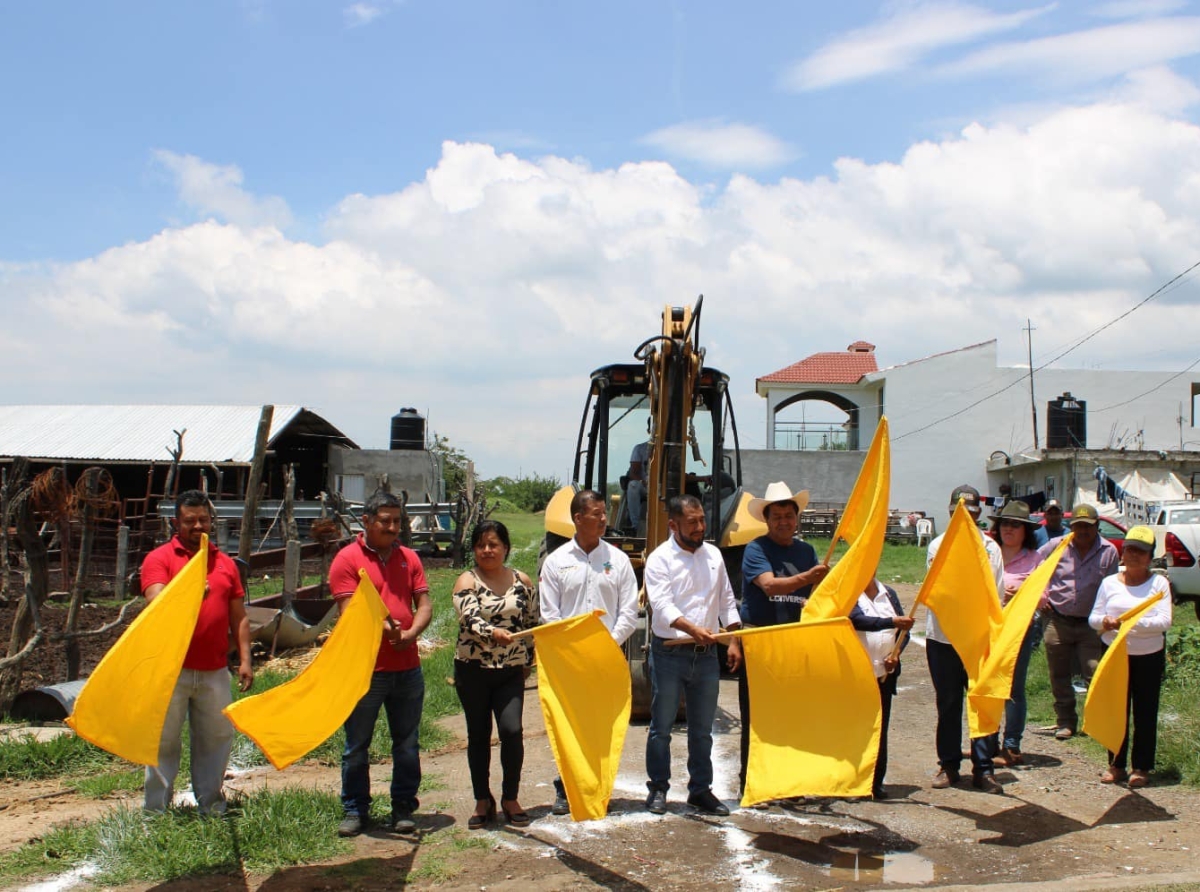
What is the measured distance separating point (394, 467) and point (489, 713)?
31.0 meters

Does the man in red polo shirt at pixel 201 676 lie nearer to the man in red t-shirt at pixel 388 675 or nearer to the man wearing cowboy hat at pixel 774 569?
the man in red t-shirt at pixel 388 675

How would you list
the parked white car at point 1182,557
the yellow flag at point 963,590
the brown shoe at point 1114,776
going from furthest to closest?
the parked white car at point 1182,557 → the brown shoe at point 1114,776 → the yellow flag at point 963,590

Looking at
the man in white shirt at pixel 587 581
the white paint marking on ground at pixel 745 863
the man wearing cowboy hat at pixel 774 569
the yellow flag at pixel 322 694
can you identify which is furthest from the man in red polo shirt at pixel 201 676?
the man wearing cowboy hat at pixel 774 569

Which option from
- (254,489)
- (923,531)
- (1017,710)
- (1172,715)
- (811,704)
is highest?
(254,489)

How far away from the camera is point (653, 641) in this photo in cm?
611

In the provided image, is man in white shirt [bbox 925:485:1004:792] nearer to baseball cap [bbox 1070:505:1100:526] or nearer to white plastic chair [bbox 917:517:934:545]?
baseball cap [bbox 1070:505:1100:526]

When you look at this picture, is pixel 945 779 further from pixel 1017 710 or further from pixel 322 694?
pixel 322 694

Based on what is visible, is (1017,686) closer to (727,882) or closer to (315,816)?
(727,882)

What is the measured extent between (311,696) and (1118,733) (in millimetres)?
4721

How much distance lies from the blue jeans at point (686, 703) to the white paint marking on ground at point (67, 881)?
9.13 feet

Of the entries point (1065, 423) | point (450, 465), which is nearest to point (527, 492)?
point (450, 465)

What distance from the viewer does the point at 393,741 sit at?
5.64 m

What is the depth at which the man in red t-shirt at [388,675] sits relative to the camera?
550cm

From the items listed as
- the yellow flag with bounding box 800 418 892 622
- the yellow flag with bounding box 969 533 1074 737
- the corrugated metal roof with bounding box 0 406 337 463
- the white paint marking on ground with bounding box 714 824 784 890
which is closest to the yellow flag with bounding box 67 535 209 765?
the white paint marking on ground with bounding box 714 824 784 890
